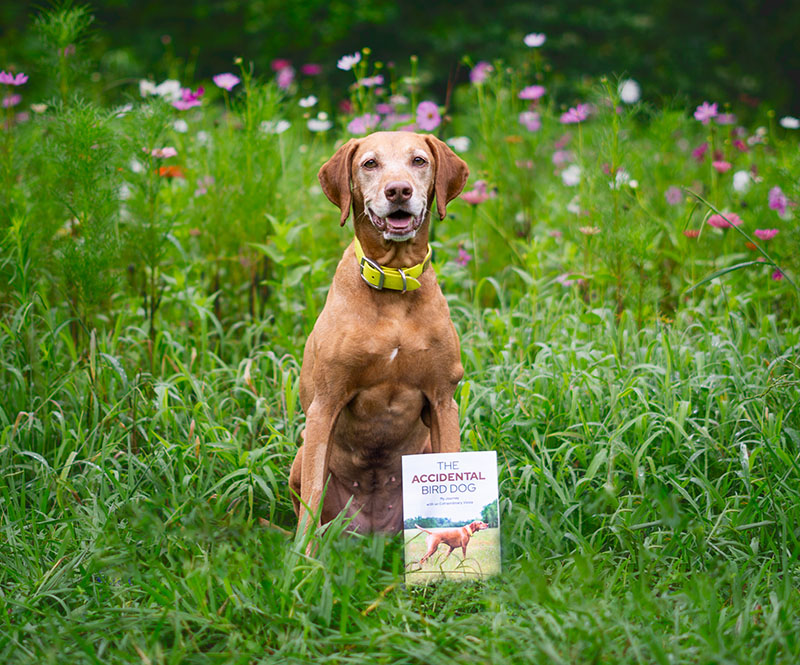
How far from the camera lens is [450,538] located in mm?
2592

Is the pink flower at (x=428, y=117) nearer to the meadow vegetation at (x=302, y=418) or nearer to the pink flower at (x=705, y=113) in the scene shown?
the meadow vegetation at (x=302, y=418)

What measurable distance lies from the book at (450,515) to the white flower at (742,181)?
11.4 feet

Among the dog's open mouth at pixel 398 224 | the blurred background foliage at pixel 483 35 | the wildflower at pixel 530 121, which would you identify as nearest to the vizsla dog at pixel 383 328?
the dog's open mouth at pixel 398 224

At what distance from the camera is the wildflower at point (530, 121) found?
546 centimetres

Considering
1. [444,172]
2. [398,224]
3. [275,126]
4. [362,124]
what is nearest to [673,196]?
[362,124]

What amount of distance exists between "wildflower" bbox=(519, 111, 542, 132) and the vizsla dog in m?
2.69

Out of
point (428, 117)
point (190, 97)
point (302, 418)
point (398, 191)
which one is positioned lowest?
point (302, 418)

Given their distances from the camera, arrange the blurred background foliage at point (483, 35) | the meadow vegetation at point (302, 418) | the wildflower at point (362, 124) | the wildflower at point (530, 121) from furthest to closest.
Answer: the blurred background foliage at point (483, 35) → the wildflower at point (530, 121) → the wildflower at point (362, 124) → the meadow vegetation at point (302, 418)

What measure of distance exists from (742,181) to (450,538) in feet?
12.1

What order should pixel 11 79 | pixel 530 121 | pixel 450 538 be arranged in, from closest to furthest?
1. pixel 450 538
2. pixel 11 79
3. pixel 530 121

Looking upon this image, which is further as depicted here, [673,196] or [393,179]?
[673,196]

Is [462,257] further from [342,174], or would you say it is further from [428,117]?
[342,174]

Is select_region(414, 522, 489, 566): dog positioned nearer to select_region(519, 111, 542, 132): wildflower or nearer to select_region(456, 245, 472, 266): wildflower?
select_region(456, 245, 472, 266): wildflower

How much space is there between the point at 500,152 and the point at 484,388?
2.31 metres
